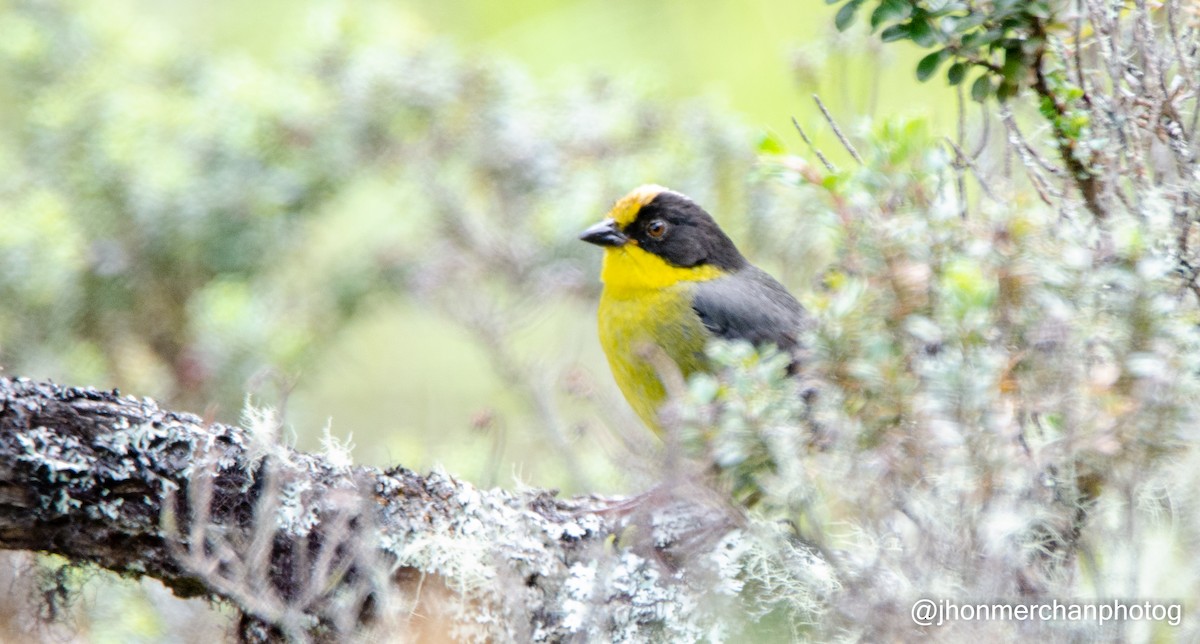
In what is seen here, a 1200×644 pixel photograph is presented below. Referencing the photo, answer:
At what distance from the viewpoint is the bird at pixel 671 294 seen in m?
3.51

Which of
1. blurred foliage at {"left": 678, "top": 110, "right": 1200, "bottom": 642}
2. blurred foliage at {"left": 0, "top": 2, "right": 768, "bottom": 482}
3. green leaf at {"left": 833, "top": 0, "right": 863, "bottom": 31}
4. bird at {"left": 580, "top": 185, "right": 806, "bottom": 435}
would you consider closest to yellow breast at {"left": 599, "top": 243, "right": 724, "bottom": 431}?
bird at {"left": 580, "top": 185, "right": 806, "bottom": 435}

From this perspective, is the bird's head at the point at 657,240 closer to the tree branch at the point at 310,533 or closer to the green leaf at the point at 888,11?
the tree branch at the point at 310,533

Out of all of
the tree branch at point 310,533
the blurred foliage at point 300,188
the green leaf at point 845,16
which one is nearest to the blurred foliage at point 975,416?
the tree branch at point 310,533

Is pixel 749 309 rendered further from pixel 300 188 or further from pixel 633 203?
pixel 300 188

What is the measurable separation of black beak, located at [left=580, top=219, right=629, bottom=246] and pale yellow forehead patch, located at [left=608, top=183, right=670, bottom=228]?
38mm

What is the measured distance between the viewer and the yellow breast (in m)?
3.45

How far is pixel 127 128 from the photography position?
478 centimetres

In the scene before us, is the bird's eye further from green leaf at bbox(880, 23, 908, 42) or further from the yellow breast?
green leaf at bbox(880, 23, 908, 42)

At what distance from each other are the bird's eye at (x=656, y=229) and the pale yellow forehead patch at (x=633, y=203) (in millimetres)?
57

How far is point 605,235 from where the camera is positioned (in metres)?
3.83

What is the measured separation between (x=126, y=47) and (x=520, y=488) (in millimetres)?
3720

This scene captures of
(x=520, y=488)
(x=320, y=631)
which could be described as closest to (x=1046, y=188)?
(x=520, y=488)

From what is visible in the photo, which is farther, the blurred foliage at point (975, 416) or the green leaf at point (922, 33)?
the green leaf at point (922, 33)

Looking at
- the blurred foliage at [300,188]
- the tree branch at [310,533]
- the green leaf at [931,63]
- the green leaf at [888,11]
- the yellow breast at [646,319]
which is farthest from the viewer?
the blurred foliage at [300,188]
